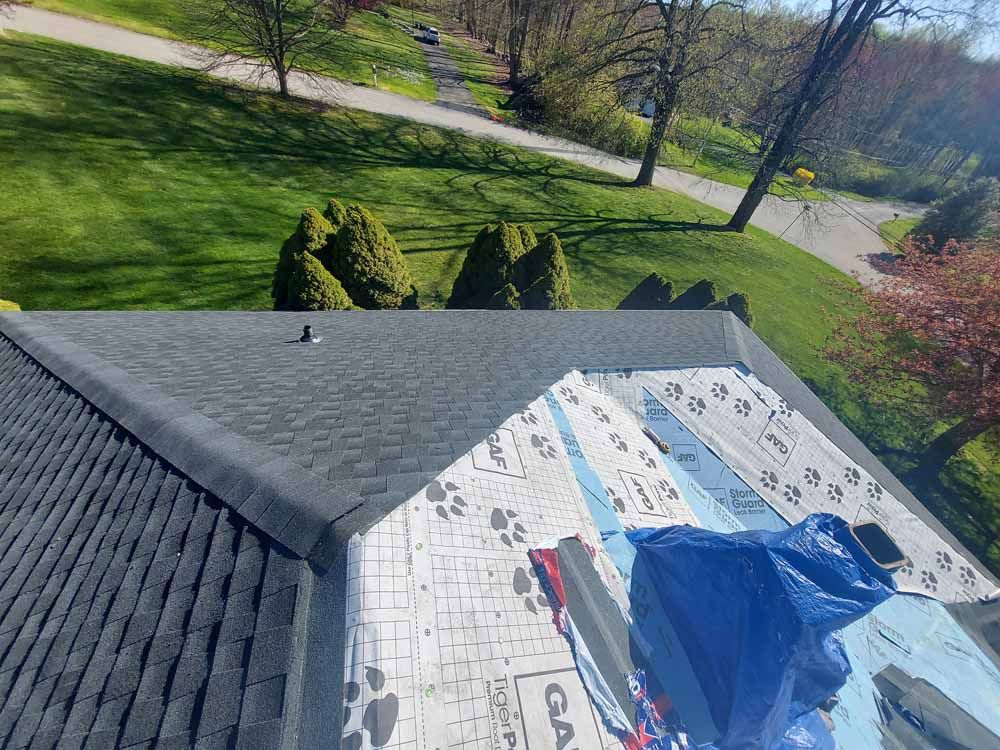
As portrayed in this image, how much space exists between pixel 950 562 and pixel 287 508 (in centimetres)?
676

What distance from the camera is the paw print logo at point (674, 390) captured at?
5305mm

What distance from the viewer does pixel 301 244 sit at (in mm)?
9094

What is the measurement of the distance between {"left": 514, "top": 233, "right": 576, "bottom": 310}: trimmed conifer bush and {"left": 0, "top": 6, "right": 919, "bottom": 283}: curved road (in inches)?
638

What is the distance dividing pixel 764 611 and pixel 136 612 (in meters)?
3.52

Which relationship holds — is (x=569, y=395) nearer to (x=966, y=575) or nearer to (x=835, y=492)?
(x=835, y=492)

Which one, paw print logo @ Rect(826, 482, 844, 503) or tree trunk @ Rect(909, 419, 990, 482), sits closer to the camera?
paw print logo @ Rect(826, 482, 844, 503)

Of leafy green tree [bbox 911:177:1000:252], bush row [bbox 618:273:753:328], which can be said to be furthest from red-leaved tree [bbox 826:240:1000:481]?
leafy green tree [bbox 911:177:1000:252]

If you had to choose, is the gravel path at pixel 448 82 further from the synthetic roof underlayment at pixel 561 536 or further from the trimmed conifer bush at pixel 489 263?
the synthetic roof underlayment at pixel 561 536

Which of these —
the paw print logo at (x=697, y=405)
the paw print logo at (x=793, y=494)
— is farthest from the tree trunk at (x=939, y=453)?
the paw print logo at (x=697, y=405)

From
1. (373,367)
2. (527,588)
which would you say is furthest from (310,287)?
(527,588)

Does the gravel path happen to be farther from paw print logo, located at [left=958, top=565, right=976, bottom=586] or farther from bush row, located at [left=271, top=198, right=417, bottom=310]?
paw print logo, located at [left=958, top=565, right=976, bottom=586]

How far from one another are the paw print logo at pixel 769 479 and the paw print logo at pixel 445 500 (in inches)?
153

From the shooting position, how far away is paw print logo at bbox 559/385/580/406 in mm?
4410

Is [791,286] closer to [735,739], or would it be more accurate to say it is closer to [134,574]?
[735,739]
